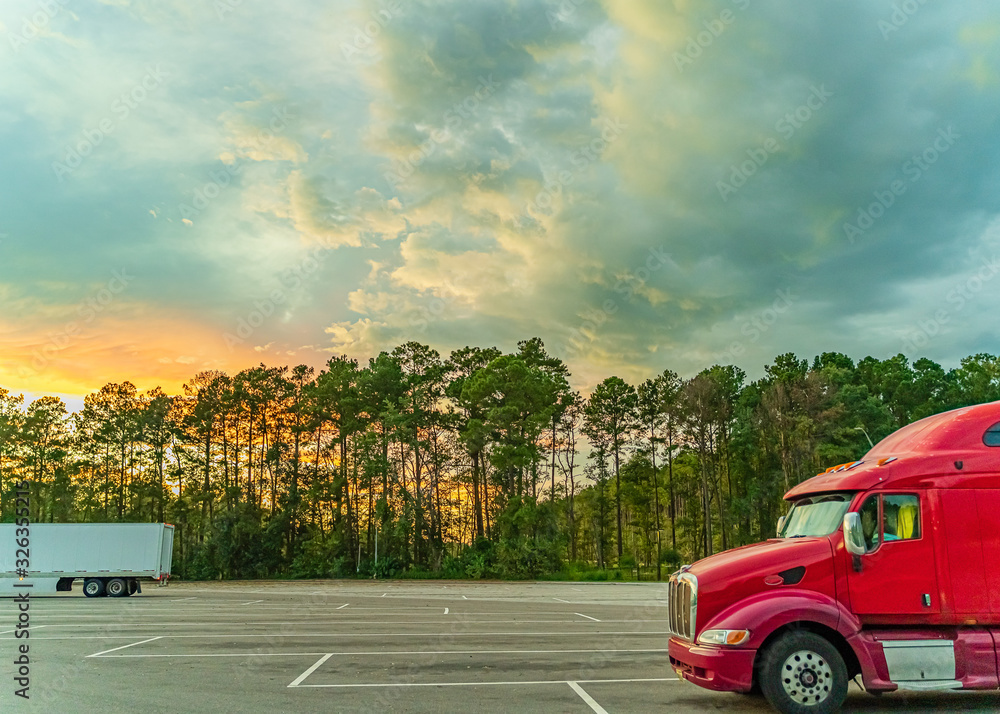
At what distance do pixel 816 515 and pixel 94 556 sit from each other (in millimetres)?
32896

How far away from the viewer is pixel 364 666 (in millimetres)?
11617

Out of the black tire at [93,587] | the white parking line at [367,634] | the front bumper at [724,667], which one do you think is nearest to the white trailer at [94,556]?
the black tire at [93,587]

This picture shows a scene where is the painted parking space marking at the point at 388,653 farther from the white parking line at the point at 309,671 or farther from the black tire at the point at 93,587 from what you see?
the black tire at the point at 93,587

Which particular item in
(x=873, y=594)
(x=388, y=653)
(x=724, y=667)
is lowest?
(x=388, y=653)

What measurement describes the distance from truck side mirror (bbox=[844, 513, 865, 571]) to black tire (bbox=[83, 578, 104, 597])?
3355 cm

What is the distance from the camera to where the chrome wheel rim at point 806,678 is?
7.67 meters

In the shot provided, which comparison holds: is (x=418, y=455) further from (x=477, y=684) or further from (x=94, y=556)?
(x=477, y=684)

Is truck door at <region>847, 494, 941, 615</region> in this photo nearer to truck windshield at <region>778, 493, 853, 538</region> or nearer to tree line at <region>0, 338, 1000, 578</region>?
truck windshield at <region>778, 493, 853, 538</region>

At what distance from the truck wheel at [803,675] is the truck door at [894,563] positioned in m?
0.65

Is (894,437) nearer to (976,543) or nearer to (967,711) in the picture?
(976,543)

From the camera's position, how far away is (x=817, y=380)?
64.7 meters

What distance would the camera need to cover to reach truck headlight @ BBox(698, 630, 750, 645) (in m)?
7.70

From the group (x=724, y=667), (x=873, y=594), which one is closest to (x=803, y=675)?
(x=724, y=667)

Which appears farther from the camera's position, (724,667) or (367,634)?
(367,634)
